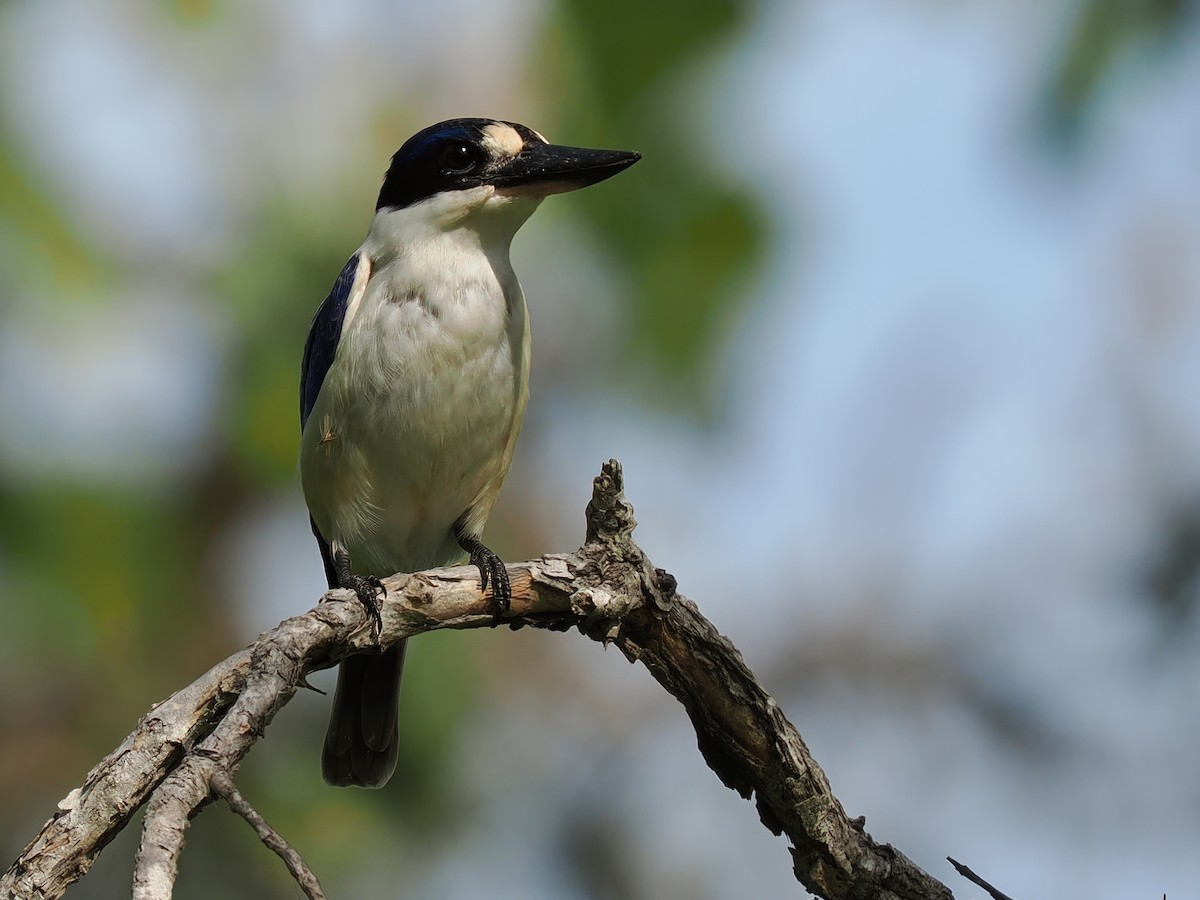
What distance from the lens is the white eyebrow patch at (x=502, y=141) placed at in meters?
4.13

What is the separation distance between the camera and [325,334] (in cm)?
415

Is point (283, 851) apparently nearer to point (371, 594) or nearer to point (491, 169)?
point (371, 594)

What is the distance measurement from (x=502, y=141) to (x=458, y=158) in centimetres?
15

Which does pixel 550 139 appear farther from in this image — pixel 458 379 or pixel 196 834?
pixel 196 834

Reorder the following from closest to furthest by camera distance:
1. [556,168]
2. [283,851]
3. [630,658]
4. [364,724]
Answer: [283,851] < [630,658] < [556,168] < [364,724]

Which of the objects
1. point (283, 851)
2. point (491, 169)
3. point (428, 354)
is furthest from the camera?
point (491, 169)

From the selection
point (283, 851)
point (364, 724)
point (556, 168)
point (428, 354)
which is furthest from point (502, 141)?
point (283, 851)

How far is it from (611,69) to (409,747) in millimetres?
2393

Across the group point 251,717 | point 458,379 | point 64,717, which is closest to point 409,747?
point 64,717

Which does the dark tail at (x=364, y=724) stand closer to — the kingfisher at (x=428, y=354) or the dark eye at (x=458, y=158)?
the kingfisher at (x=428, y=354)

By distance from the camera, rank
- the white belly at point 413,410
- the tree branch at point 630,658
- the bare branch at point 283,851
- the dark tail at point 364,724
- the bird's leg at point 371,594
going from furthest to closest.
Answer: the dark tail at point 364,724, the white belly at point 413,410, the bird's leg at point 371,594, the tree branch at point 630,658, the bare branch at point 283,851

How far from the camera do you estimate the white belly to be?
3.92m

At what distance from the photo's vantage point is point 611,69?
15.3 feet

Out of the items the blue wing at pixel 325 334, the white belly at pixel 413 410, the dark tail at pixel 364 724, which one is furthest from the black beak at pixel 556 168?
the dark tail at pixel 364 724
